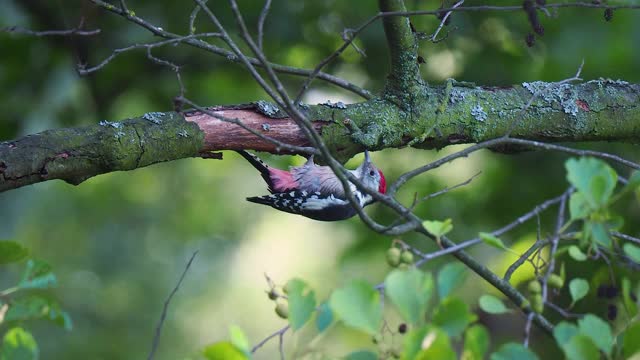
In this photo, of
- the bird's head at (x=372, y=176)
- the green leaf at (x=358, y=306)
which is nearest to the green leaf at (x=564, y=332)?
the green leaf at (x=358, y=306)

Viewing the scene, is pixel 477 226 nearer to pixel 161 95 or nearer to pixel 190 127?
pixel 161 95

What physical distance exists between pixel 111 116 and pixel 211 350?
5236 mm

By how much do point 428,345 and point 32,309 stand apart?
92cm

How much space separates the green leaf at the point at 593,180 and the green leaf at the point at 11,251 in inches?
49.7

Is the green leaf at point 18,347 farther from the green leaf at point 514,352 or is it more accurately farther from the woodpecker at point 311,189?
the woodpecker at point 311,189

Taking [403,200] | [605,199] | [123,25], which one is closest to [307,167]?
[403,200]

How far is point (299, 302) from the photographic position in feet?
6.00

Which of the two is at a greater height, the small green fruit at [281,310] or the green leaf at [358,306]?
the green leaf at [358,306]

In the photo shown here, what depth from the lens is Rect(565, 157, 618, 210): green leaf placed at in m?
1.82

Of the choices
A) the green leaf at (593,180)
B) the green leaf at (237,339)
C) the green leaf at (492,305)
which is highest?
the green leaf at (593,180)

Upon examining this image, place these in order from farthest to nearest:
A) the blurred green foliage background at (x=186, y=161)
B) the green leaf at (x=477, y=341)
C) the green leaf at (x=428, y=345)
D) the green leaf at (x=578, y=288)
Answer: the blurred green foliage background at (x=186, y=161) → the green leaf at (x=578, y=288) → the green leaf at (x=477, y=341) → the green leaf at (x=428, y=345)

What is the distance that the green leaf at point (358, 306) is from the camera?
67.2 inches

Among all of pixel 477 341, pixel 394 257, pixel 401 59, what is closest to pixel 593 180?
pixel 477 341

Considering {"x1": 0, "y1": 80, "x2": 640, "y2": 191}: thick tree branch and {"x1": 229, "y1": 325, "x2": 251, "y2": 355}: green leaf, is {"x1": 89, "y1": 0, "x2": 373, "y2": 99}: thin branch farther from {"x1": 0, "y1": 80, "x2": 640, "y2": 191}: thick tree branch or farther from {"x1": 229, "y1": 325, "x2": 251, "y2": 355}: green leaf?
{"x1": 229, "y1": 325, "x2": 251, "y2": 355}: green leaf
